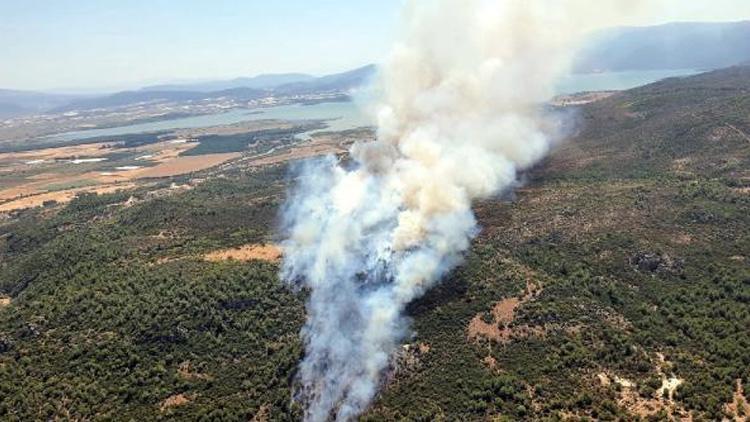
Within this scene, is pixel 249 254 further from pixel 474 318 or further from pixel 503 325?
pixel 503 325

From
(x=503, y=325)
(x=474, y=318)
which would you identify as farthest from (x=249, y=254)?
(x=503, y=325)

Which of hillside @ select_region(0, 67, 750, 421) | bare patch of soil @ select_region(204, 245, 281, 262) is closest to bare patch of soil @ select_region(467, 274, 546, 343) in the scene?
hillside @ select_region(0, 67, 750, 421)

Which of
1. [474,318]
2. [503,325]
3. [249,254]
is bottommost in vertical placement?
[503,325]

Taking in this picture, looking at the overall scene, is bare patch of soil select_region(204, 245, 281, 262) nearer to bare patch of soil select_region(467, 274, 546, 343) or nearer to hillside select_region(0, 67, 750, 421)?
hillside select_region(0, 67, 750, 421)

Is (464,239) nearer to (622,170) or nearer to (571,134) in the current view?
(622,170)

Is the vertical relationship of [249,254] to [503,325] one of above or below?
above

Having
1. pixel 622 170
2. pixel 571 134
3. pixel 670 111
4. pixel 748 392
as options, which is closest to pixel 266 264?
pixel 748 392

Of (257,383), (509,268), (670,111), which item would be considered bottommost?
(257,383)

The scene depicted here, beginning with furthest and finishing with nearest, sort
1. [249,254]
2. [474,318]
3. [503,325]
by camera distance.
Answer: [249,254] → [474,318] → [503,325]
